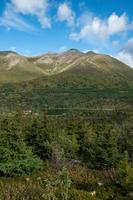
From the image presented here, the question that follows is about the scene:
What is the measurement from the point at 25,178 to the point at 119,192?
10451mm

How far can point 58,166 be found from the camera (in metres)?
39.8

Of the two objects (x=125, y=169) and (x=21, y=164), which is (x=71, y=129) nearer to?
(x=21, y=164)

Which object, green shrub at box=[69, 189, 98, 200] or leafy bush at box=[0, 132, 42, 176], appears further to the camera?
leafy bush at box=[0, 132, 42, 176]

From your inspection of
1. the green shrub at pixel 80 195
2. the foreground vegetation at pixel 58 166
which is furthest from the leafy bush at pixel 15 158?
the green shrub at pixel 80 195

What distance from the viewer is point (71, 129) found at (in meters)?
60.6

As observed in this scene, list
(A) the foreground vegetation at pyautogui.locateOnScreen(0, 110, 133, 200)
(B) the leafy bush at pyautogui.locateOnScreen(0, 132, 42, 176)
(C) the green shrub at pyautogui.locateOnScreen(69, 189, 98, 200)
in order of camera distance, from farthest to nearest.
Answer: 1. (B) the leafy bush at pyautogui.locateOnScreen(0, 132, 42, 176)
2. (A) the foreground vegetation at pyautogui.locateOnScreen(0, 110, 133, 200)
3. (C) the green shrub at pyautogui.locateOnScreen(69, 189, 98, 200)

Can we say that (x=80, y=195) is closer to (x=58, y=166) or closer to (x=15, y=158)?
(x=15, y=158)

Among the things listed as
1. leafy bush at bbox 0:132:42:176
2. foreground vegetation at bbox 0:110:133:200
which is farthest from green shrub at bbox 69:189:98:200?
leafy bush at bbox 0:132:42:176

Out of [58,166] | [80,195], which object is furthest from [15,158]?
[80,195]

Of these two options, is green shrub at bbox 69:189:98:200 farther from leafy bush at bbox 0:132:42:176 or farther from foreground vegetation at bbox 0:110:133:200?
leafy bush at bbox 0:132:42:176

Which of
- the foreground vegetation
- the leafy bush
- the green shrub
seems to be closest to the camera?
the green shrub

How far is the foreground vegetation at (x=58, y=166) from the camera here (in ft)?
86.4

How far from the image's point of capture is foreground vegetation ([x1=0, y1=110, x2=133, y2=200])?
26328 millimetres

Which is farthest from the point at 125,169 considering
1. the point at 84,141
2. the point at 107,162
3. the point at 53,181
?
the point at 84,141
